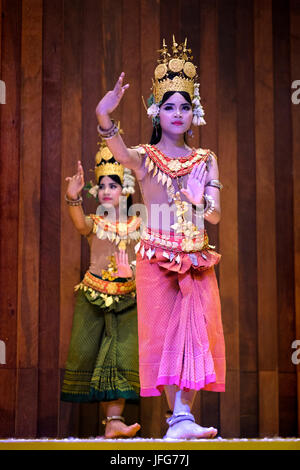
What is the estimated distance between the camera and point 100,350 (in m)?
4.23

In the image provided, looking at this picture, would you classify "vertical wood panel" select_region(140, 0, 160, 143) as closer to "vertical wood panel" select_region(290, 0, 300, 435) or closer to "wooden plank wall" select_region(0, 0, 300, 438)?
"wooden plank wall" select_region(0, 0, 300, 438)

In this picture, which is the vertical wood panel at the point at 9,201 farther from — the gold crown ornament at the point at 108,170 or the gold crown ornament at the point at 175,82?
the gold crown ornament at the point at 175,82

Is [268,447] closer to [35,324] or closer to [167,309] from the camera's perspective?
[167,309]

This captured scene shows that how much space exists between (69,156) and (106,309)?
40.9 inches

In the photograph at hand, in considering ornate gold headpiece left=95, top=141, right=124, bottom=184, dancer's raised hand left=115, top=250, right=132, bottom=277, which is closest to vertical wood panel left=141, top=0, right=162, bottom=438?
ornate gold headpiece left=95, top=141, right=124, bottom=184

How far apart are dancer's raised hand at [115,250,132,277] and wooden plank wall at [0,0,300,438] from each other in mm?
479

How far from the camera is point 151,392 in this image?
10.5 ft

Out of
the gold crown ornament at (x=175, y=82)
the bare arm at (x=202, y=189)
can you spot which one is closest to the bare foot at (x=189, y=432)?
the bare arm at (x=202, y=189)

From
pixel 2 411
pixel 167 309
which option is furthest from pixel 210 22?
pixel 2 411

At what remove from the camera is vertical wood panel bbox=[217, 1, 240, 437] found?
4.66m

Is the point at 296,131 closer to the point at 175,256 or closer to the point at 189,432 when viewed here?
the point at 175,256

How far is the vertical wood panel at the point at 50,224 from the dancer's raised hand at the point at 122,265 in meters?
0.56

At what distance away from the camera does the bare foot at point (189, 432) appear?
302 cm

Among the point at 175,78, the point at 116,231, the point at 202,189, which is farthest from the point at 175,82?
the point at 116,231
